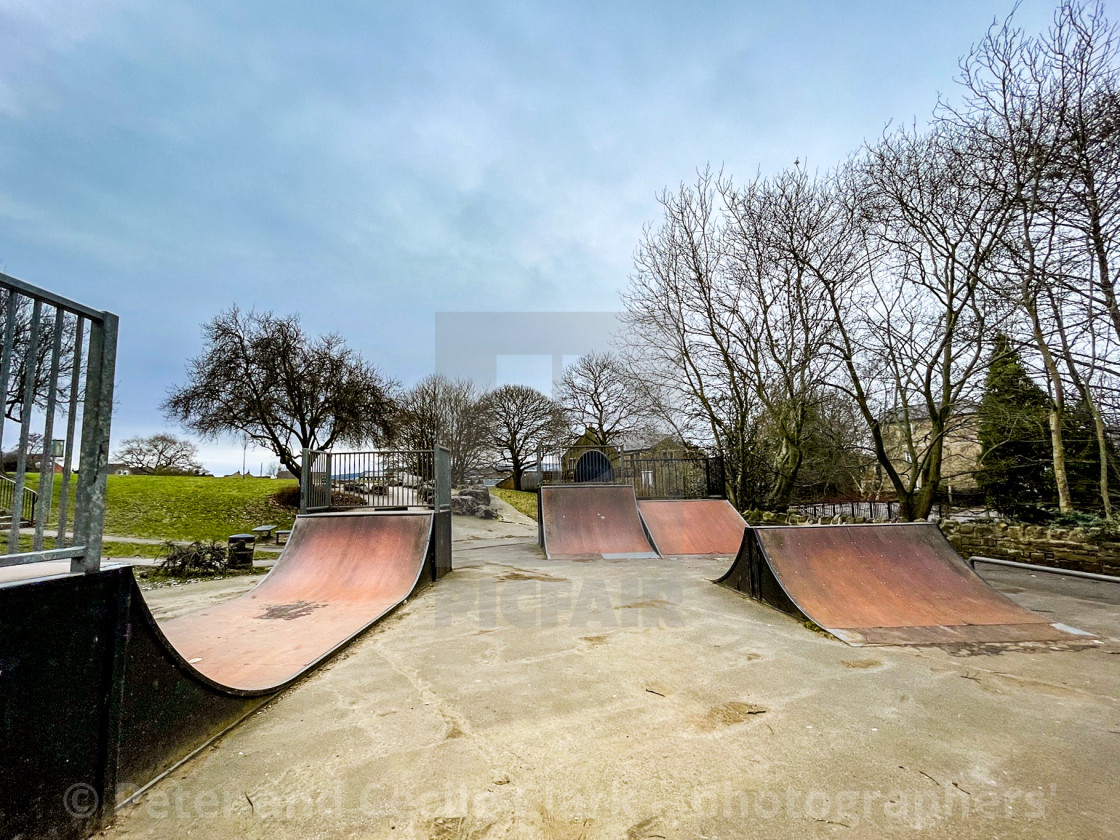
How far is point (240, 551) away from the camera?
1022 cm

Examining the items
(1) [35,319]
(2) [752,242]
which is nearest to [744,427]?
(2) [752,242]

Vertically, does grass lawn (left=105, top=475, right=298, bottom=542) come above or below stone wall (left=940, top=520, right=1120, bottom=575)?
above

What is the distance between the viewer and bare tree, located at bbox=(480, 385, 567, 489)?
3544 centimetres

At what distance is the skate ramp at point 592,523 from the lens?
404 inches

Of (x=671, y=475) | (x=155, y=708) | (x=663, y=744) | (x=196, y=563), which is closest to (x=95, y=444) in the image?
(x=155, y=708)

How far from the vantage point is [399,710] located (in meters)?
3.05

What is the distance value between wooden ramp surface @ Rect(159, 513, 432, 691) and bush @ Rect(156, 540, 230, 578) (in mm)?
3753

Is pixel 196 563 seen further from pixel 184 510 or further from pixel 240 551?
pixel 184 510

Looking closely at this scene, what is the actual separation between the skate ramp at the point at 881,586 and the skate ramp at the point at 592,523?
12.2ft

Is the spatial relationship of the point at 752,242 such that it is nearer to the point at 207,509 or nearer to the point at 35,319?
the point at 35,319

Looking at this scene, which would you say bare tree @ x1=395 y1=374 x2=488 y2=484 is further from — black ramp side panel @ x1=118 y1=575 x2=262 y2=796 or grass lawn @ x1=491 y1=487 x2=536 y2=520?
black ramp side panel @ x1=118 y1=575 x2=262 y2=796

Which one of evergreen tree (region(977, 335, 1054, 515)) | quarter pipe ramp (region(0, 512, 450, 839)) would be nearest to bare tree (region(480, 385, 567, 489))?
evergreen tree (region(977, 335, 1054, 515))

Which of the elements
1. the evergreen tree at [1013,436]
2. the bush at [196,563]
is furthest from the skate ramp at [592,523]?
the evergreen tree at [1013,436]

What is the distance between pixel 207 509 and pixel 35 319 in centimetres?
1928
